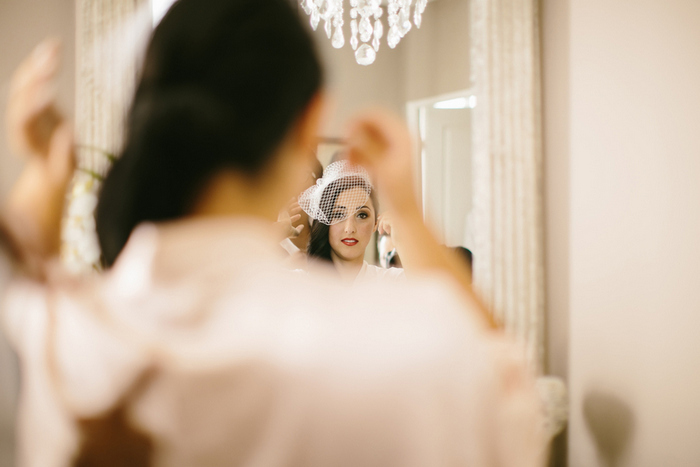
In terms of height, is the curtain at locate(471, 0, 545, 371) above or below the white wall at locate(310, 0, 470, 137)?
below

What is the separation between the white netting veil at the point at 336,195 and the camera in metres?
2.03

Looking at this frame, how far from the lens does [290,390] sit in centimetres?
30

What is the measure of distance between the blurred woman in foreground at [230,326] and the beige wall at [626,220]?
5.63 ft

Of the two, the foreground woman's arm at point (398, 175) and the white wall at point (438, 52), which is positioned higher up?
the white wall at point (438, 52)

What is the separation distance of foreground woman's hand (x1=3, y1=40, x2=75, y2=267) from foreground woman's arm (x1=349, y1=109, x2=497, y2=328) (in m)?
0.25

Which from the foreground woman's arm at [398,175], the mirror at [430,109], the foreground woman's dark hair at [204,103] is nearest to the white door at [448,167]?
the mirror at [430,109]

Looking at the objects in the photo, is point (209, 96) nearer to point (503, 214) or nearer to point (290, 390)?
point (290, 390)

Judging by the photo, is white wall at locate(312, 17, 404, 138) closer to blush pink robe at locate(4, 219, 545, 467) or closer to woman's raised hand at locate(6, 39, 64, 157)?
woman's raised hand at locate(6, 39, 64, 157)

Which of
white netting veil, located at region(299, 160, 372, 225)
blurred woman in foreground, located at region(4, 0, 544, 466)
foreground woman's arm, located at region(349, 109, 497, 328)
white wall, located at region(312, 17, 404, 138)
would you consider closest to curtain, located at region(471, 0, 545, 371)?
white netting veil, located at region(299, 160, 372, 225)

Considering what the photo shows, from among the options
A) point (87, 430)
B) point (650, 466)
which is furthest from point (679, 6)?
point (87, 430)

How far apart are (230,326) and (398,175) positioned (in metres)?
0.21

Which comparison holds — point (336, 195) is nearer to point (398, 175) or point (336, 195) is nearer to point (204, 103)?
point (398, 175)

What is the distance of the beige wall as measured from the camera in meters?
1.73

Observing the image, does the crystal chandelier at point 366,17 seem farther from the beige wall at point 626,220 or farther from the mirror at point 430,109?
the mirror at point 430,109
